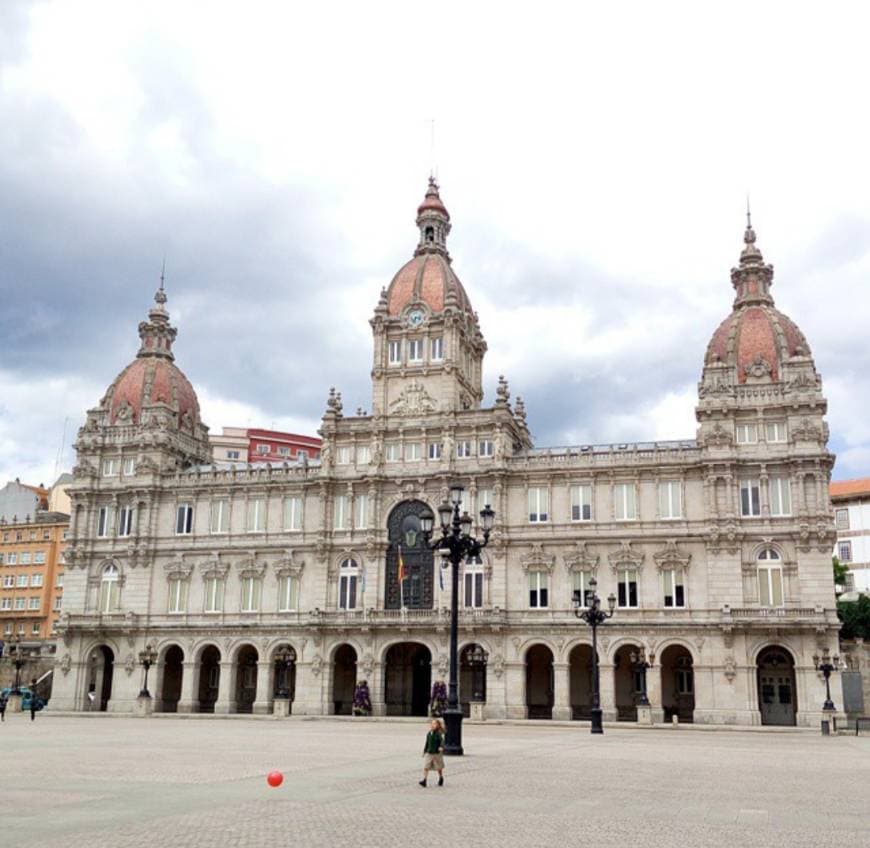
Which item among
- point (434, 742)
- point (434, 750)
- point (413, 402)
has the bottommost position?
point (434, 750)

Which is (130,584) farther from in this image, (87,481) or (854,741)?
(854,741)

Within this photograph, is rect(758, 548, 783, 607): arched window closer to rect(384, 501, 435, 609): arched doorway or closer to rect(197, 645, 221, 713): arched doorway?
rect(384, 501, 435, 609): arched doorway

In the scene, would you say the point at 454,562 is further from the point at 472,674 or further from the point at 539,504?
the point at 472,674

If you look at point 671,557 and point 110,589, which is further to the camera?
point 110,589

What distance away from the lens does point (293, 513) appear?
80062 millimetres

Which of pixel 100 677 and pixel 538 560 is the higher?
pixel 538 560

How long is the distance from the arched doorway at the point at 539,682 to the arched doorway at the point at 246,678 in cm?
2152

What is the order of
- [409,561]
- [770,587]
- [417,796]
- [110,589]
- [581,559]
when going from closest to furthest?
[417,796], [770,587], [581,559], [409,561], [110,589]

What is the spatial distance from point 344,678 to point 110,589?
67.6 feet

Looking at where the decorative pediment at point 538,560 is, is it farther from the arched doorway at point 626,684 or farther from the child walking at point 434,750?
the child walking at point 434,750

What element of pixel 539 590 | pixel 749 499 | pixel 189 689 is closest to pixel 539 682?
pixel 539 590

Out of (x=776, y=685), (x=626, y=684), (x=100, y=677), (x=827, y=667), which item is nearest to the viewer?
(x=827, y=667)

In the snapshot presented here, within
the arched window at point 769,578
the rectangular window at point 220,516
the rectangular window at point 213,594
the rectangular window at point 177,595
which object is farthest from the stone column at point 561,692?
the rectangular window at point 177,595

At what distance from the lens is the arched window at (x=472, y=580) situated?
73.9m
